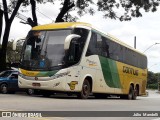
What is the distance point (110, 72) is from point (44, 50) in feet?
17.7

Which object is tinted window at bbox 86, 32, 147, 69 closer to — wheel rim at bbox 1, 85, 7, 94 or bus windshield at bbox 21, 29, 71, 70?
bus windshield at bbox 21, 29, 71, 70

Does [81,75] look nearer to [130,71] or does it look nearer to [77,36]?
[77,36]

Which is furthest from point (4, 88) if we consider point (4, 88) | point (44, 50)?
point (44, 50)

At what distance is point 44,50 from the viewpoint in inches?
747

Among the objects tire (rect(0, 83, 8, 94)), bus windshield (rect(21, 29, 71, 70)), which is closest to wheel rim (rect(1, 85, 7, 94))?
tire (rect(0, 83, 8, 94))

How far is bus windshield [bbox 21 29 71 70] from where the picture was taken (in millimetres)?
18656

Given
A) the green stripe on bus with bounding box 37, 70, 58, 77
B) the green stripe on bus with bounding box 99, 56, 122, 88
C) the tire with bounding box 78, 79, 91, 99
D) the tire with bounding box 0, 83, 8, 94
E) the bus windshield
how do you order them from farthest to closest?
the tire with bounding box 0, 83, 8, 94 → the green stripe on bus with bounding box 99, 56, 122, 88 → the tire with bounding box 78, 79, 91, 99 → the bus windshield → the green stripe on bus with bounding box 37, 70, 58, 77

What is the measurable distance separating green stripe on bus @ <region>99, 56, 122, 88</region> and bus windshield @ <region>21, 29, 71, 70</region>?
3279 mm

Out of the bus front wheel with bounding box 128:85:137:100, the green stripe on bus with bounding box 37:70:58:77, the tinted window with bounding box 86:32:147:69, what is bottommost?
the bus front wheel with bounding box 128:85:137:100

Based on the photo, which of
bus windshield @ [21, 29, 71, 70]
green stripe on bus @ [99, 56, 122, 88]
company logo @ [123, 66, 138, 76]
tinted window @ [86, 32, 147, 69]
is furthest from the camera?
company logo @ [123, 66, 138, 76]

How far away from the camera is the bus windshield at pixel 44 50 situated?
61.2 ft

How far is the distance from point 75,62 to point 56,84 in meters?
1.32

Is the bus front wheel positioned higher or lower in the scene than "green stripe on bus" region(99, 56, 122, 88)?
lower

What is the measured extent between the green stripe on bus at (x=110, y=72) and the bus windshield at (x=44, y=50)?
10.8 ft
